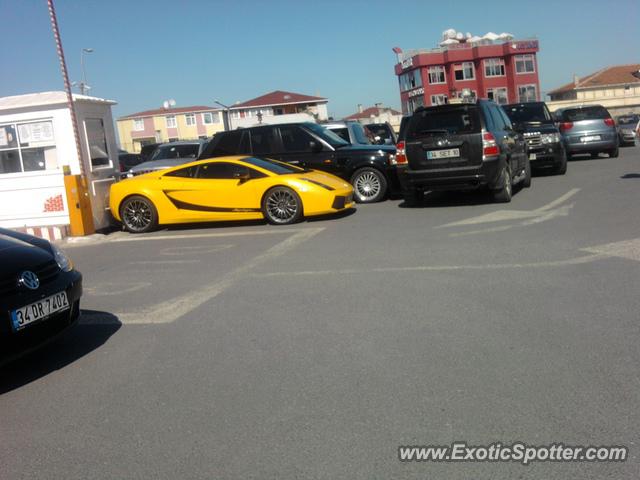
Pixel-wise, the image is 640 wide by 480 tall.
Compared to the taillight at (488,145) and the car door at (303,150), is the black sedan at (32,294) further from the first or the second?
the car door at (303,150)

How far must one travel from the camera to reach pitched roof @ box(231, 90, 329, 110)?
250 ft

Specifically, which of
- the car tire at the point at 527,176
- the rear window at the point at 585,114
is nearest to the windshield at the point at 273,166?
the car tire at the point at 527,176

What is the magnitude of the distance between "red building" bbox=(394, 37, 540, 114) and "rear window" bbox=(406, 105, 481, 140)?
63941mm

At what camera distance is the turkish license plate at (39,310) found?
4129 mm

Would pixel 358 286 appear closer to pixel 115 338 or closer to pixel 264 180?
pixel 115 338

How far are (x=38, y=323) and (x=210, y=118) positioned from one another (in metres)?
82.8

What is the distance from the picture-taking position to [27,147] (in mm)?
11922

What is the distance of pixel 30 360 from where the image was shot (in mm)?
4934

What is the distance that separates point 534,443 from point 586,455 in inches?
9.5

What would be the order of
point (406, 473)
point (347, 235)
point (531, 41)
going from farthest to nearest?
point (531, 41), point (347, 235), point (406, 473)

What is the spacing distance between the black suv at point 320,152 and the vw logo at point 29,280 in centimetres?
900

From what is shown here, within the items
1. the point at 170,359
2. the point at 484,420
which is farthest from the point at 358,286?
the point at 484,420

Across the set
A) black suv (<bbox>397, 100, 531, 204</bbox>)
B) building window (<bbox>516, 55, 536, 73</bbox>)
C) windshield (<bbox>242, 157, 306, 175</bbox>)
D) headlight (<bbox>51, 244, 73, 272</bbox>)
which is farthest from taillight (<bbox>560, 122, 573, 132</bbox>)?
building window (<bbox>516, 55, 536, 73</bbox>)

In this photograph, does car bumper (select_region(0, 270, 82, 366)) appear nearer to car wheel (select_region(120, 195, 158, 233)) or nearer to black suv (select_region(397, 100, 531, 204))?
car wheel (select_region(120, 195, 158, 233))
